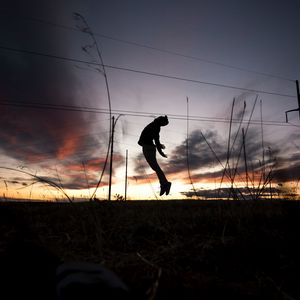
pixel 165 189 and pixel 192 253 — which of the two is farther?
pixel 165 189

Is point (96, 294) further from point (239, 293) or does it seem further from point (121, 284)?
point (239, 293)

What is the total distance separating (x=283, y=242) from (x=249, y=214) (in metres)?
0.84

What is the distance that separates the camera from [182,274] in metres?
1.31

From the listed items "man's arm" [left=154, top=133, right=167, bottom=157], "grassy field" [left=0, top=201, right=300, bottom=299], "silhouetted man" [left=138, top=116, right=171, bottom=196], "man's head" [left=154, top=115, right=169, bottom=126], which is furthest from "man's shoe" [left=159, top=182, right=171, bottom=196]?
"grassy field" [left=0, top=201, right=300, bottom=299]

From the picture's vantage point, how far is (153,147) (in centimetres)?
795

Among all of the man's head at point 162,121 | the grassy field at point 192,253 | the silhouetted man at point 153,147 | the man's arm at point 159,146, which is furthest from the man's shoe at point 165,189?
the grassy field at point 192,253

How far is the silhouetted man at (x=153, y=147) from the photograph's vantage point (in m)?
7.86

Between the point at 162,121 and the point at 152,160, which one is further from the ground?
the point at 162,121

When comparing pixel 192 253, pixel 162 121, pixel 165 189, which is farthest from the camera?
pixel 162 121

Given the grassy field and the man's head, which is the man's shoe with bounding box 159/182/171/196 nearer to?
the man's head

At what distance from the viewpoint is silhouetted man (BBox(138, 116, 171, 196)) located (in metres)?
7.86

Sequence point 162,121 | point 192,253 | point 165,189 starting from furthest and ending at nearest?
point 162,121
point 165,189
point 192,253

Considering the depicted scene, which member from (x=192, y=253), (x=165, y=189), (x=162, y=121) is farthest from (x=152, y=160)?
(x=192, y=253)

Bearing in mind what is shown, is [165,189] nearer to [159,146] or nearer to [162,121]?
[159,146]
